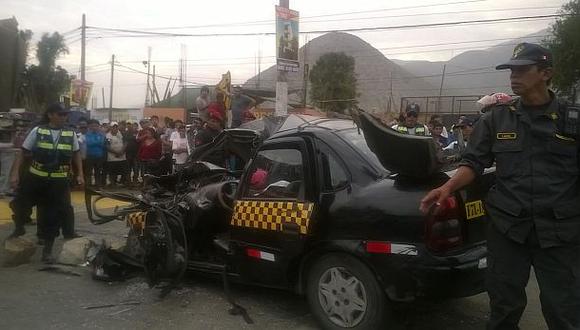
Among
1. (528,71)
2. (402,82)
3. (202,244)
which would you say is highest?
(402,82)

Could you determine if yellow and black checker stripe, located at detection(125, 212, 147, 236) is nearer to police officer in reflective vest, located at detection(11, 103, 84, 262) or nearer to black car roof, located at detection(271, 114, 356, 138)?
police officer in reflective vest, located at detection(11, 103, 84, 262)

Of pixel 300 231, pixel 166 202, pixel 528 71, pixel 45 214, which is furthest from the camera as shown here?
pixel 45 214

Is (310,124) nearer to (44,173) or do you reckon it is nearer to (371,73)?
(44,173)

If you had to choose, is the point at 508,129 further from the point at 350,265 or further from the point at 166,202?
the point at 166,202

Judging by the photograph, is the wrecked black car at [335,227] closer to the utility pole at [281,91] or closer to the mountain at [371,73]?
the utility pole at [281,91]

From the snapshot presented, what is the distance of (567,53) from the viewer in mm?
32875

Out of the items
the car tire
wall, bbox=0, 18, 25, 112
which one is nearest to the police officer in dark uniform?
the car tire

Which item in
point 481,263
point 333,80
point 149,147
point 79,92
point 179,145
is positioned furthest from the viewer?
point 333,80

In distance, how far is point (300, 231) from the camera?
13.4 ft

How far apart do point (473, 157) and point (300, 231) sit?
1491 millimetres

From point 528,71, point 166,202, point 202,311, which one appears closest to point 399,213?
point 528,71

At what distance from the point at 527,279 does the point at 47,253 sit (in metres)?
5.23

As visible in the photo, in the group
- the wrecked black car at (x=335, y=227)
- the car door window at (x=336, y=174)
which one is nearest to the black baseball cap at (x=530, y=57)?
the wrecked black car at (x=335, y=227)

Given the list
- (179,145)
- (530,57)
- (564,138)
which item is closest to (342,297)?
(564,138)
